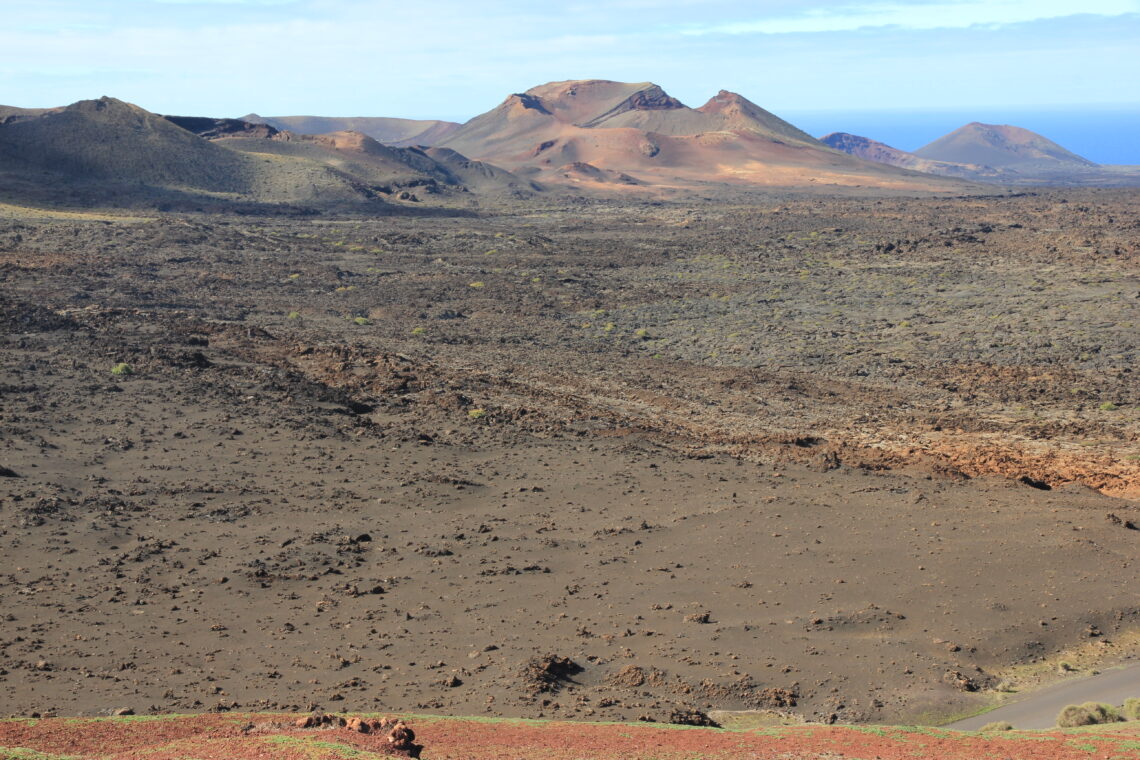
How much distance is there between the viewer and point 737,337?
129 feet

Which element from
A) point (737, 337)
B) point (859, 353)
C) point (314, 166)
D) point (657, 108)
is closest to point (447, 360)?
point (737, 337)

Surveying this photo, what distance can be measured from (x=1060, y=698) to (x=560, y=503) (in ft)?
31.9

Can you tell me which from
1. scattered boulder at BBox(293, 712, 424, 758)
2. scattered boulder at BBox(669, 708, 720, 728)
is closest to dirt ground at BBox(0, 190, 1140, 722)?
scattered boulder at BBox(669, 708, 720, 728)

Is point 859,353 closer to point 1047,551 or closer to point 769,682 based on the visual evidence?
point 1047,551

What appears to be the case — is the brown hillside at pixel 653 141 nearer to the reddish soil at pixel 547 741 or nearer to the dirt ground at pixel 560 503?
the dirt ground at pixel 560 503

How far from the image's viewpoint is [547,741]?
38.1ft

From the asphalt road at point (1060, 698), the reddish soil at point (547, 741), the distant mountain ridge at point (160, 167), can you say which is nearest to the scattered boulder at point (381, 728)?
the reddish soil at point (547, 741)

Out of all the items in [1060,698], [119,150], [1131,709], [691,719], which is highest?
[119,150]

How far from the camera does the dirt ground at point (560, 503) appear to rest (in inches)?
575

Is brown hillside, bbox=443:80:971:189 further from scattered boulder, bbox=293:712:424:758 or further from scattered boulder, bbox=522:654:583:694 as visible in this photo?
scattered boulder, bbox=293:712:424:758

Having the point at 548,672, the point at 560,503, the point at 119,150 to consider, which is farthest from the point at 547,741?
the point at 119,150

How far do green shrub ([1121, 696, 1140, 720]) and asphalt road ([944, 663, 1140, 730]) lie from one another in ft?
2.68

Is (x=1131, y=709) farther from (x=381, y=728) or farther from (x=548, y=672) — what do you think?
(x=381, y=728)

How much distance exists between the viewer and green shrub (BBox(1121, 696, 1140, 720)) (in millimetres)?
Result: 13086
